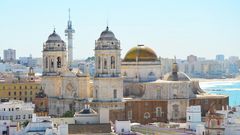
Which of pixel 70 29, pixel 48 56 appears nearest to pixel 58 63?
pixel 48 56

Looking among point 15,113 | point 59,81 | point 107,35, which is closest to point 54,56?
point 59,81

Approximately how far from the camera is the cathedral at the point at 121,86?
159 feet

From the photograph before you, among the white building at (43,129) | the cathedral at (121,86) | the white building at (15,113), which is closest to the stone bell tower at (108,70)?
the cathedral at (121,86)

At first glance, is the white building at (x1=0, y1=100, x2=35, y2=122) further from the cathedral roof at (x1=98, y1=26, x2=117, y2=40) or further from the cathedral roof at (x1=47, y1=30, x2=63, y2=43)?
the cathedral roof at (x1=47, y1=30, x2=63, y2=43)

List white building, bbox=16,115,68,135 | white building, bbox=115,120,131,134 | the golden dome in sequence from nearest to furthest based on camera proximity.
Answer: white building, bbox=16,115,68,135, white building, bbox=115,120,131,134, the golden dome

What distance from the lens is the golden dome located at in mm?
53000

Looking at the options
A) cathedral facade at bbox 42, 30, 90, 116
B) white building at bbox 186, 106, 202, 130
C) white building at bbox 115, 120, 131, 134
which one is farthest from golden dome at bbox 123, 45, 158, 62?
white building at bbox 115, 120, 131, 134

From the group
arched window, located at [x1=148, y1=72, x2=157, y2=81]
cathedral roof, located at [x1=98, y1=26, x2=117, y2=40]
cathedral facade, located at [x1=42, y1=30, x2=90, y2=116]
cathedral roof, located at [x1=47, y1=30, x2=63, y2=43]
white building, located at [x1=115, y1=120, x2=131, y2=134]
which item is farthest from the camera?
cathedral roof, located at [x1=47, y1=30, x2=63, y2=43]

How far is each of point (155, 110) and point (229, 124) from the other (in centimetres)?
1245

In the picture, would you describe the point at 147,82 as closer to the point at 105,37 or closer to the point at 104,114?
the point at 105,37

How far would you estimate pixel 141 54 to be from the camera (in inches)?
2085

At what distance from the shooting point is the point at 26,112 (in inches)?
1810

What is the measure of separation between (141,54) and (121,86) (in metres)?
5.10

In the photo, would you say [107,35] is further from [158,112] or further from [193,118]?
[193,118]
